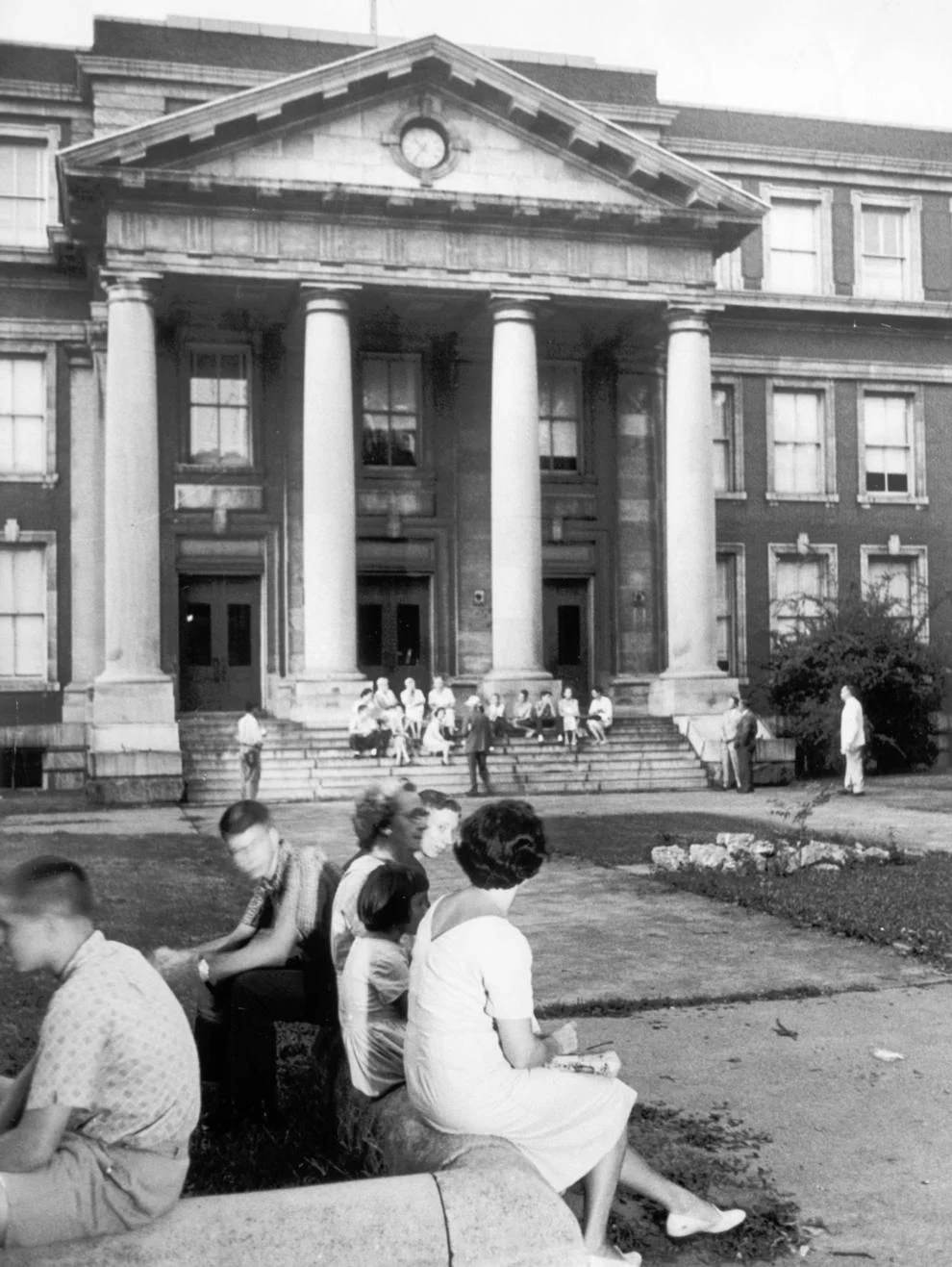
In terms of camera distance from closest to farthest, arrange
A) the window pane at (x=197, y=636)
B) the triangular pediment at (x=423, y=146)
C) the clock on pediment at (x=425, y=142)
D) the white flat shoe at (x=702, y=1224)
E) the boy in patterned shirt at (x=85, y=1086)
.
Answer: the boy in patterned shirt at (x=85, y=1086) < the white flat shoe at (x=702, y=1224) < the triangular pediment at (x=423, y=146) < the clock on pediment at (x=425, y=142) < the window pane at (x=197, y=636)

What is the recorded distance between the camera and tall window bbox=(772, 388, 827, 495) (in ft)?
118

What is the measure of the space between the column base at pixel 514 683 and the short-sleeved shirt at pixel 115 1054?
24260mm

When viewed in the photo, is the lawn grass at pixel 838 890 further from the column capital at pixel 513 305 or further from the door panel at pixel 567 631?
the door panel at pixel 567 631

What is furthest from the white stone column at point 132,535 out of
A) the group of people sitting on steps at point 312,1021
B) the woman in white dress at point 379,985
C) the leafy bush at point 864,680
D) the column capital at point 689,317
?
the woman in white dress at point 379,985

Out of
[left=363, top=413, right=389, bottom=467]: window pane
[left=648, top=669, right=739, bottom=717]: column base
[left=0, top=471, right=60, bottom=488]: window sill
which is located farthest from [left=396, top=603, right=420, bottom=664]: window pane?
[left=0, top=471, right=60, bottom=488]: window sill

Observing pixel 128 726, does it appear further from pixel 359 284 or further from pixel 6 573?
pixel 359 284

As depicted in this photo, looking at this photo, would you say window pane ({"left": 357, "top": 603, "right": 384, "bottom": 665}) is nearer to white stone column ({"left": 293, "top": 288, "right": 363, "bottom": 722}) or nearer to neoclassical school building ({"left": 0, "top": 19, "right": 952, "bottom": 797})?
neoclassical school building ({"left": 0, "top": 19, "right": 952, "bottom": 797})

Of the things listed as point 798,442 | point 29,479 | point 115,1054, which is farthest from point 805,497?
point 115,1054

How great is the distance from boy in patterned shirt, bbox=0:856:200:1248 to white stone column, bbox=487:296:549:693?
80.5ft

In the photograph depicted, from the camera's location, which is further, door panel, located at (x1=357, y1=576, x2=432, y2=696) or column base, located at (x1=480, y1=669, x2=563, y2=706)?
door panel, located at (x1=357, y1=576, x2=432, y2=696)

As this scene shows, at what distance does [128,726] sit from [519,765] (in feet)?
23.5

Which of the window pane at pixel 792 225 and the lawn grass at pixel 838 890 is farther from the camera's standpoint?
the window pane at pixel 792 225

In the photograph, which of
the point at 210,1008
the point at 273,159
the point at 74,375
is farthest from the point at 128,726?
the point at 210,1008

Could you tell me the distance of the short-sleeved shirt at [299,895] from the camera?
6.43 meters
